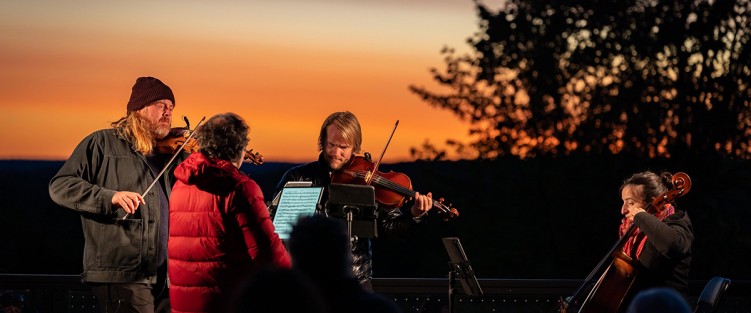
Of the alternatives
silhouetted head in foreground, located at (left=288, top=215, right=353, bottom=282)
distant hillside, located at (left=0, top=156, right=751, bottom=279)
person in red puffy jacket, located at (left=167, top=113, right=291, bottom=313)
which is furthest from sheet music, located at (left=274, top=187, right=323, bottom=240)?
distant hillside, located at (left=0, top=156, right=751, bottom=279)

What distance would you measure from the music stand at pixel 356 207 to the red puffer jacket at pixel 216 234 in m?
0.79

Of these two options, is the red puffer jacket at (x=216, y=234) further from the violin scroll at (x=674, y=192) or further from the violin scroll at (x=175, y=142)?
the violin scroll at (x=674, y=192)

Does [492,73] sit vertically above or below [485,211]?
above

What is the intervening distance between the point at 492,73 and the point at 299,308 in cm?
1427

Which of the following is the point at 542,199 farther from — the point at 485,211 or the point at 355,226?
the point at 355,226

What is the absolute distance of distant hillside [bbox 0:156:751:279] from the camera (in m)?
14.8

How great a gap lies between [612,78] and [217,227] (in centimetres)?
1184

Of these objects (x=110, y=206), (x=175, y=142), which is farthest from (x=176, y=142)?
(x=110, y=206)

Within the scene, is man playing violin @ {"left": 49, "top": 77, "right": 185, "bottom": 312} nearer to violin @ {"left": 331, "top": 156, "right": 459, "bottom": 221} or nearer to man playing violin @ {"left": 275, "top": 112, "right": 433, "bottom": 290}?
man playing violin @ {"left": 275, "top": 112, "right": 433, "bottom": 290}

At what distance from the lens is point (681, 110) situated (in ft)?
52.0

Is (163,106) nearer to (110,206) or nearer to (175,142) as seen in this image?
(175,142)

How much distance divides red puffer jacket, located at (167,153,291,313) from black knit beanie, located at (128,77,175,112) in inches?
39.1

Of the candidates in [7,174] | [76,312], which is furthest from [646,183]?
[7,174]

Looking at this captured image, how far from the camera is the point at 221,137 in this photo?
515cm
